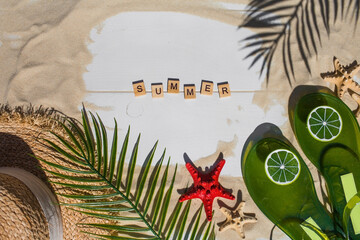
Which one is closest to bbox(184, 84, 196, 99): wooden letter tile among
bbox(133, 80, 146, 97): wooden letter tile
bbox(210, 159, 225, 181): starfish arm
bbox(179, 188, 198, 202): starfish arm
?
bbox(133, 80, 146, 97): wooden letter tile

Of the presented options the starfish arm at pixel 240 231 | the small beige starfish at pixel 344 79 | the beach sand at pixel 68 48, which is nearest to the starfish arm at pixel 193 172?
the beach sand at pixel 68 48

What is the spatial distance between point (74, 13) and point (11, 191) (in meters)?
1.82

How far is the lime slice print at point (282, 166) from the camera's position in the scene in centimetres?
285

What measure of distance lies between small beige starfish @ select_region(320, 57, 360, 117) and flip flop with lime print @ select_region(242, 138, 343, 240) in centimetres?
79

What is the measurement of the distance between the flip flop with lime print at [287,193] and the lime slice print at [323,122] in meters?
0.29

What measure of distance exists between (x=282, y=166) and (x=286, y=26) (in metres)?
1.43

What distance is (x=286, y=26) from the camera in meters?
3.09

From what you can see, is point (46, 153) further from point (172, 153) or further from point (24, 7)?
point (24, 7)

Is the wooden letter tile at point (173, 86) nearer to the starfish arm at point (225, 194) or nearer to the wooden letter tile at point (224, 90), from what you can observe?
the wooden letter tile at point (224, 90)

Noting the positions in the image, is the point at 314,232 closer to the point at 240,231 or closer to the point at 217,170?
the point at 240,231

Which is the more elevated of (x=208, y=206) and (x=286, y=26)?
(x=286, y=26)

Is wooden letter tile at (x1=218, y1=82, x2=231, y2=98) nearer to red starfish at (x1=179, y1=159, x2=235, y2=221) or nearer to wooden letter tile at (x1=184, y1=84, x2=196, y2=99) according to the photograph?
wooden letter tile at (x1=184, y1=84, x2=196, y2=99)

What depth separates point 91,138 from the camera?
9.97 ft

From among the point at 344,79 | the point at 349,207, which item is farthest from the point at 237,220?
the point at 344,79
